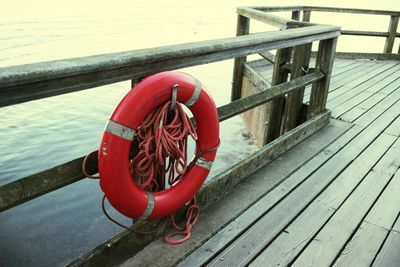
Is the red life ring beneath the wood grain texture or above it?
above

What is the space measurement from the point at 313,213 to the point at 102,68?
1.42m

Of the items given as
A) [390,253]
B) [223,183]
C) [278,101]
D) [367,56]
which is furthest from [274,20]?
[367,56]

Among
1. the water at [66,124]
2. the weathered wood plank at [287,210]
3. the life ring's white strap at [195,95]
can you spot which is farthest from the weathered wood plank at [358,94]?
the life ring's white strap at [195,95]

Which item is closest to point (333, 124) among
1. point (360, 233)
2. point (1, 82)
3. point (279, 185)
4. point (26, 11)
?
point (279, 185)

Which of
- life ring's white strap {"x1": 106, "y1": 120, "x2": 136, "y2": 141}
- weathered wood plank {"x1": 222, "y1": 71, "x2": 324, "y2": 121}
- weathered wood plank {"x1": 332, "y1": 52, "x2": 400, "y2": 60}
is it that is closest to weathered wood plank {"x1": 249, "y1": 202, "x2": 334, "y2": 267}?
weathered wood plank {"x1": 222, "y1": 71, "x2": 324, "y2": 121}

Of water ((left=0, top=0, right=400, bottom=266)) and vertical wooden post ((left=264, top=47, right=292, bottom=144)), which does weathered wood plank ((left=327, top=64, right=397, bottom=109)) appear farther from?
water ((left=0, top=0, right=400, bottom=266))

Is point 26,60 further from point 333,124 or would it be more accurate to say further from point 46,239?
point 333,124

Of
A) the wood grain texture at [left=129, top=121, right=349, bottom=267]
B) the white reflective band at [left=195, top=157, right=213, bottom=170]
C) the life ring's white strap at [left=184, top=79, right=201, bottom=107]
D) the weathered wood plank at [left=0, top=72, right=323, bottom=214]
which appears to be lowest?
the wood grain texture at [left=129, top=121, right=349, bottom=267]

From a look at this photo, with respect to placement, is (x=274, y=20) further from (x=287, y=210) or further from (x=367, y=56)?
(x=367, y=56)

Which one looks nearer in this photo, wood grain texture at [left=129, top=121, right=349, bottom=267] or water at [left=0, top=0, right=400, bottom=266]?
wood grain texture at [left=129, top=121, right=349, bottom=267]

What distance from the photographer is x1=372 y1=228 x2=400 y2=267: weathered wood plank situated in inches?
72.9

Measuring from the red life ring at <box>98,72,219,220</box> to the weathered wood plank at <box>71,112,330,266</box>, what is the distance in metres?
0.19

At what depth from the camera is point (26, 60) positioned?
11281 mm

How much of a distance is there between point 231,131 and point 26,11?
17136mm
